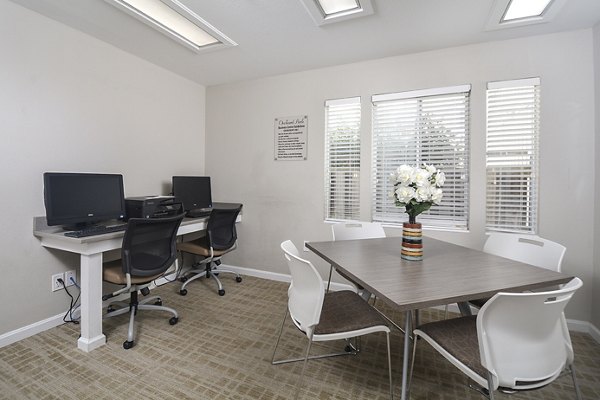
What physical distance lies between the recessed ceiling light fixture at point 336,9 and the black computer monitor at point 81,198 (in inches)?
89.2

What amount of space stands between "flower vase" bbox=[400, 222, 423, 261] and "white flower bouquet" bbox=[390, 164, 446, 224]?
0.32ft

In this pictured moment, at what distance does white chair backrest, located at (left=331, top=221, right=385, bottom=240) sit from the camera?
256cm

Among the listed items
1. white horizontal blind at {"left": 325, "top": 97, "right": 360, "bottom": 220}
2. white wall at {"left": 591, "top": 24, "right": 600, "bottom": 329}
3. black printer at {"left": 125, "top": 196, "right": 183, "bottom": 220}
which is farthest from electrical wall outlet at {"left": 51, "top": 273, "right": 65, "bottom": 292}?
white wall at {"left": 591, "top": 24, "right": 600, "bottom": 329}

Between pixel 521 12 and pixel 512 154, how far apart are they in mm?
1153

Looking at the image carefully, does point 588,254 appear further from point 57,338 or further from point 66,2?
point 66,2

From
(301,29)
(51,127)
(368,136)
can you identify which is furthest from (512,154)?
(51,127)

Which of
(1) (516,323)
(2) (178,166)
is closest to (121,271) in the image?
(2) (178,166)

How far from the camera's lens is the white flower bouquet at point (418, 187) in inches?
64.7

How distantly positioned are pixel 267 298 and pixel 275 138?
6.39ft

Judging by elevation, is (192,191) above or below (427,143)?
below

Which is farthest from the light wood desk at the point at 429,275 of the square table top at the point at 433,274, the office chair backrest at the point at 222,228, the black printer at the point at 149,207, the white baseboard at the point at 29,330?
the white baseboard at the point at 29,330

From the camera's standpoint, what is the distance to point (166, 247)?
2.43 metres

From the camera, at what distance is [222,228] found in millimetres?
3248

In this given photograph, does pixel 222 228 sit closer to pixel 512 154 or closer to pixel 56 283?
pixel 56 283
